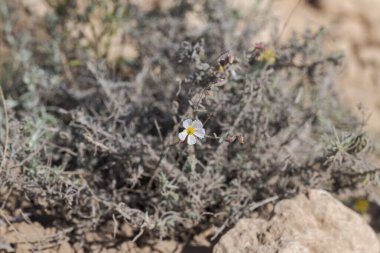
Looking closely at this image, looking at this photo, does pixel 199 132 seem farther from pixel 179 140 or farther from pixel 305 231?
pixel 305 231

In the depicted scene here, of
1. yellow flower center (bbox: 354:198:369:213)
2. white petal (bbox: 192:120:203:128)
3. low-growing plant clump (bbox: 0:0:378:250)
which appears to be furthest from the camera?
yellow flower center (bbox: 354:198:369:213)

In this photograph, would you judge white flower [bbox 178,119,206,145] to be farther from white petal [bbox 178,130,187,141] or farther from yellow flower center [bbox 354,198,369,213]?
yellow flower center [bbox 354,198,369,213]

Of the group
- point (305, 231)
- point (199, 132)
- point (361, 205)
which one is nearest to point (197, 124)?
point (199, 132)

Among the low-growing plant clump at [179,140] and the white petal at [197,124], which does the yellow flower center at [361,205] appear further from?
the white petal at [197,124]

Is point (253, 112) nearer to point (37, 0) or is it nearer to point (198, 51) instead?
point (198, 51)

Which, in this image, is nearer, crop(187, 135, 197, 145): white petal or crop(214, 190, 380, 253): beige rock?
crop(187, 135, 197, 145): white petal

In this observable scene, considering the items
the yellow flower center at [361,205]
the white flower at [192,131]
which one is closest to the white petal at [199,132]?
the white flower at [192,131]

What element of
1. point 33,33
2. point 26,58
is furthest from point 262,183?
point 33,33

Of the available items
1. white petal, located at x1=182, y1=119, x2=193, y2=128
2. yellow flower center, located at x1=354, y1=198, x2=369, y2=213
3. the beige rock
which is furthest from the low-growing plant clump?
yellow flower center, located at x1=354, y1=198, x2=369, y2=213
